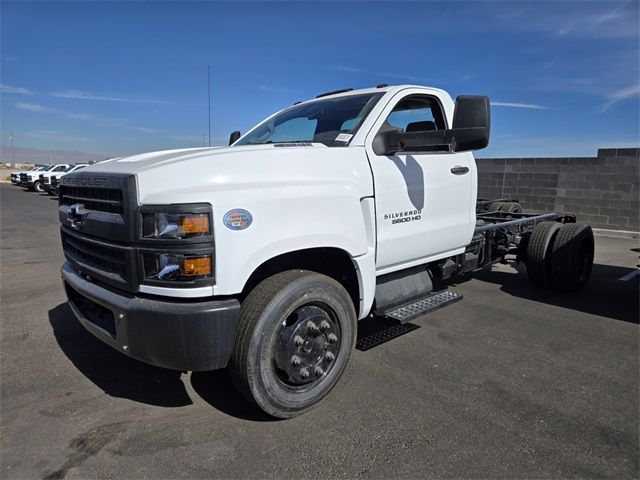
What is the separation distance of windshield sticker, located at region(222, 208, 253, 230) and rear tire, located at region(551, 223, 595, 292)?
476 cm

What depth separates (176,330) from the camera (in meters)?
2.35

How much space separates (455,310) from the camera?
510 cm

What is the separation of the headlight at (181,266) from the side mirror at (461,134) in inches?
63.0

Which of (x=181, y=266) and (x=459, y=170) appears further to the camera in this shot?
(x=459, y=170)

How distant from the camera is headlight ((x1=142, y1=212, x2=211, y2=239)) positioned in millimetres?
2324

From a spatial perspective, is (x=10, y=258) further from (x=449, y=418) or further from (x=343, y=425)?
(x=449, y=418)

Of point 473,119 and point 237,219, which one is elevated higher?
point 473,119

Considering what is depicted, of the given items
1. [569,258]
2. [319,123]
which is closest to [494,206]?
[569,258]

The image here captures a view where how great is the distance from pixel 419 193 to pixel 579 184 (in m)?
10.3

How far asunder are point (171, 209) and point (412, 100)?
8.27 ft

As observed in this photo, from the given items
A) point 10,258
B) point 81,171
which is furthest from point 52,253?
point 81,171

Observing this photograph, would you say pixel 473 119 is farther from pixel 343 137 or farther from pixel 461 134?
pixel 343 137

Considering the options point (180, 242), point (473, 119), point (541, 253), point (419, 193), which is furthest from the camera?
point (541, 253)

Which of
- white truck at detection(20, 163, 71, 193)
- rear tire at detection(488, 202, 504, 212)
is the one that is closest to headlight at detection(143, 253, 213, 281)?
rear tire at detection(488, 202, 504, 212)
